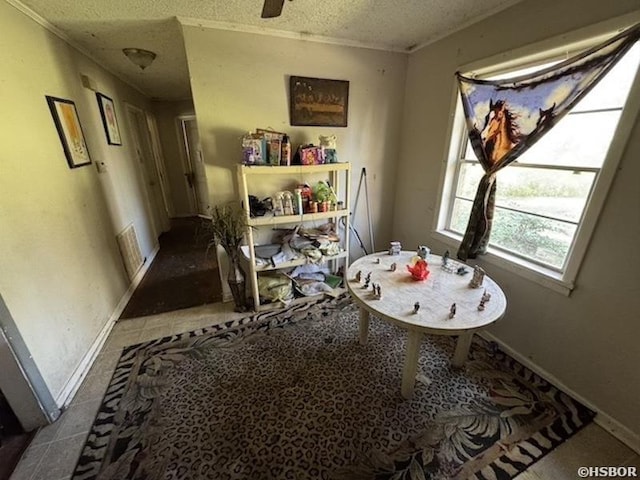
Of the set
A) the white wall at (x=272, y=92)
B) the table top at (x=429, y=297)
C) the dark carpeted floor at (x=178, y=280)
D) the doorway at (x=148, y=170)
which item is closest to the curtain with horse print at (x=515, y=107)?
the table top at (x=429, y=297)

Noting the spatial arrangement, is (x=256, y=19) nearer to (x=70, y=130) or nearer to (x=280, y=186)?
(x=280, y=186)

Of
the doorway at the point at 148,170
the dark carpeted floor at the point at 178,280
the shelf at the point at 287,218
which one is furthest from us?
the doorway at the point at 148,170

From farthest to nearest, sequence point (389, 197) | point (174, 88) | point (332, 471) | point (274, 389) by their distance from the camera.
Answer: point (174, 88) → point (389, 197) → point (274, 389) → point (332, 471)

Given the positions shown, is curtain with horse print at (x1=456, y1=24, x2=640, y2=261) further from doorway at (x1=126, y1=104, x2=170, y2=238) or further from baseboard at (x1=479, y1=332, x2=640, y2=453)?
doorway at (x1=126, y1=104, x2=170, y2=238)

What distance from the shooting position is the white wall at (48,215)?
1.35 m

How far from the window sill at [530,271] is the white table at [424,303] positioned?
0.91ft

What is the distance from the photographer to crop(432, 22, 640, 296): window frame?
126cm

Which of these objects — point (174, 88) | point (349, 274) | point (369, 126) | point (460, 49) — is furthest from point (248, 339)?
point (174, 88)

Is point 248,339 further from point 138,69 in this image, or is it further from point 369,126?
point 138,69

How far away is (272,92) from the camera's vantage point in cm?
218

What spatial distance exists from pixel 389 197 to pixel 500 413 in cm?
204

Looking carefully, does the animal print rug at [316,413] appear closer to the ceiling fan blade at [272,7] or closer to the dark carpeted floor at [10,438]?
the dark carpeted floor at [10,438]

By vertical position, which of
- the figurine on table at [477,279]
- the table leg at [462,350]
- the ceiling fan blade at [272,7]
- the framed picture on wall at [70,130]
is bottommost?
the table leg at [462,350]

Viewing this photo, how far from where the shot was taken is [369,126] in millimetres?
2553
